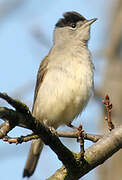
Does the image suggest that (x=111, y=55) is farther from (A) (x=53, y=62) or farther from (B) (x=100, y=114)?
(A) (x=53, y=62)

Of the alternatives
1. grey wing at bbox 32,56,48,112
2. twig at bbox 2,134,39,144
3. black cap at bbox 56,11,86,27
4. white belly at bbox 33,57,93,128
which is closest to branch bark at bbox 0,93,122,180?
twig at bbox 2,134,39,144

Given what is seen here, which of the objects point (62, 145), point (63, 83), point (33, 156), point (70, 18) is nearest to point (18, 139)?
point (62, 145)

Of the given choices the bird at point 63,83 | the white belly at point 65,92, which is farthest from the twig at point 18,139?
the white belly at point 65,92

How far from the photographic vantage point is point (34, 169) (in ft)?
21.1

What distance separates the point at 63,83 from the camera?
5734mm

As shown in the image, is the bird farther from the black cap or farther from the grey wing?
the black cap

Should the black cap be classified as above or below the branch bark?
above

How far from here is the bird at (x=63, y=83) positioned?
5777 mm

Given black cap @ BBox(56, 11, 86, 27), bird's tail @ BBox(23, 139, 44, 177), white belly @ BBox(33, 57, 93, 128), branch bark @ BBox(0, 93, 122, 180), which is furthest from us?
black cap @ BBox(56, 11, 86, 27)

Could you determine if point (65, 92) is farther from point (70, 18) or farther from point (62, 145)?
point (62, 145)

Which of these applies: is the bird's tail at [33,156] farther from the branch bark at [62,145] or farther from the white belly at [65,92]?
the branch bark at [62,145]

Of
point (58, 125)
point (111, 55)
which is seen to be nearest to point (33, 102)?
point (58, 125)

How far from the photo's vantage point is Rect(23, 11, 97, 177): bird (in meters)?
5.78

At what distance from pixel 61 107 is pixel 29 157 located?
1432 millimetres
